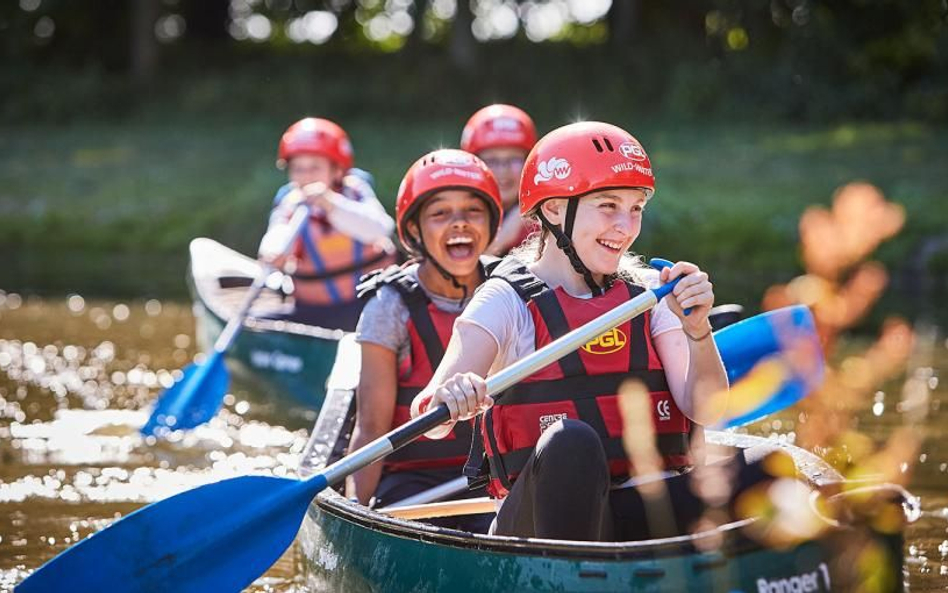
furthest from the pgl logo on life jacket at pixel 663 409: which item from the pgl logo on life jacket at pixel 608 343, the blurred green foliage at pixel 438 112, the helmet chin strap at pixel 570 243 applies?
the blurred green foliage at pixel 438 112

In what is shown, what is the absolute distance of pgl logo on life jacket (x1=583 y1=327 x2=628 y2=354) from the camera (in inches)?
144

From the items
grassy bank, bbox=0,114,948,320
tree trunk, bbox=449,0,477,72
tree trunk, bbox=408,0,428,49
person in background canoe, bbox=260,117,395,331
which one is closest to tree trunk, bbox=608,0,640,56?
tree trunk, bbox=449,0,477,72

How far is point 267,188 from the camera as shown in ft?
57.4

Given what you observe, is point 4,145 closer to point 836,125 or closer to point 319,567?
point 836,125

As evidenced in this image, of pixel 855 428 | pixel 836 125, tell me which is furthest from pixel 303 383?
pixel 836 125

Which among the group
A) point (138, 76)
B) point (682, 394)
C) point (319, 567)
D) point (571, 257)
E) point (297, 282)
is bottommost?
point (319, 567)

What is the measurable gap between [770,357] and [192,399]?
317cm

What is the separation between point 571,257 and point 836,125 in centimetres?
1605

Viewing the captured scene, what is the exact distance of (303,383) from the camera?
25.2 ft

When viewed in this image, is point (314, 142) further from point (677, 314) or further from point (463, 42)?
point (463, 42)

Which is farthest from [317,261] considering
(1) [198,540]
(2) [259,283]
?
(1) [198,540]

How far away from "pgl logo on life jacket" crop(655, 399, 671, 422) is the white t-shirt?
0.18 meters

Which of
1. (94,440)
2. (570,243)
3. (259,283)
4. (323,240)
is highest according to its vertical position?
(323,240)

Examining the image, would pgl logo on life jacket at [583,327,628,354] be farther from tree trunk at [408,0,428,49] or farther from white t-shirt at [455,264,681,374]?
tree trunk at [408,0,428,49]
